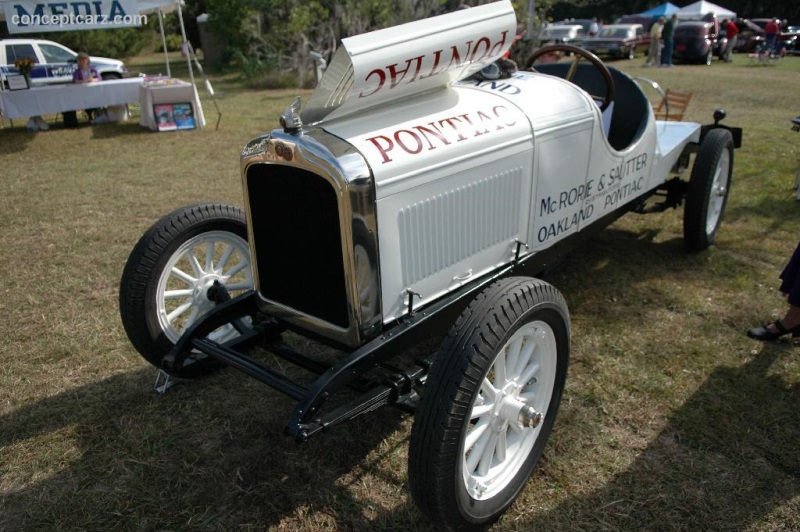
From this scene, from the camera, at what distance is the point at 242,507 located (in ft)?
8.01

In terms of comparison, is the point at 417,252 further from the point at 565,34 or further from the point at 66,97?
the point at 565,34

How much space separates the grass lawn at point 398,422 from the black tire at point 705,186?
0.20 metres

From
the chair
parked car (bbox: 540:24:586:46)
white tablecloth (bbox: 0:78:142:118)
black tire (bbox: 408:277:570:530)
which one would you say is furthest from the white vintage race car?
parked car (bbox: 540:24:586:46)

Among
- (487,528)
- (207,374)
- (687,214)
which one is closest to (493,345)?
(487,528)

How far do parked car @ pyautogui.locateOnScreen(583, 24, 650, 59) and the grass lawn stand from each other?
18649 mm

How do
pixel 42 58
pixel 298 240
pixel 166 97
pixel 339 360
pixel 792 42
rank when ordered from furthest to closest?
1. pixel 792 42
2. pixel 42 58
3. pixel 166 97
4. pixel 339 360
5. pixel 298 240

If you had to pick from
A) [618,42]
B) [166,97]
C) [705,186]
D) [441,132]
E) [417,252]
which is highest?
[441,132]

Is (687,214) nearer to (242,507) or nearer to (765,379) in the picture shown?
(765,379)

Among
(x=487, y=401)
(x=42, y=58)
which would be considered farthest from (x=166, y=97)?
(x=487, y=401)

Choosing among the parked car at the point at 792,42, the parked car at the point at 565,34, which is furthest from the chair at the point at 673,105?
the parked car at the point at 792,42

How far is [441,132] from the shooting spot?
8.51 ft

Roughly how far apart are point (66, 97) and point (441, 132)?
9.66 metres

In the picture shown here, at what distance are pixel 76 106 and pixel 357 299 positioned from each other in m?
9.83

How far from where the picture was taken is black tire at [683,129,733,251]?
4375 millimetres
